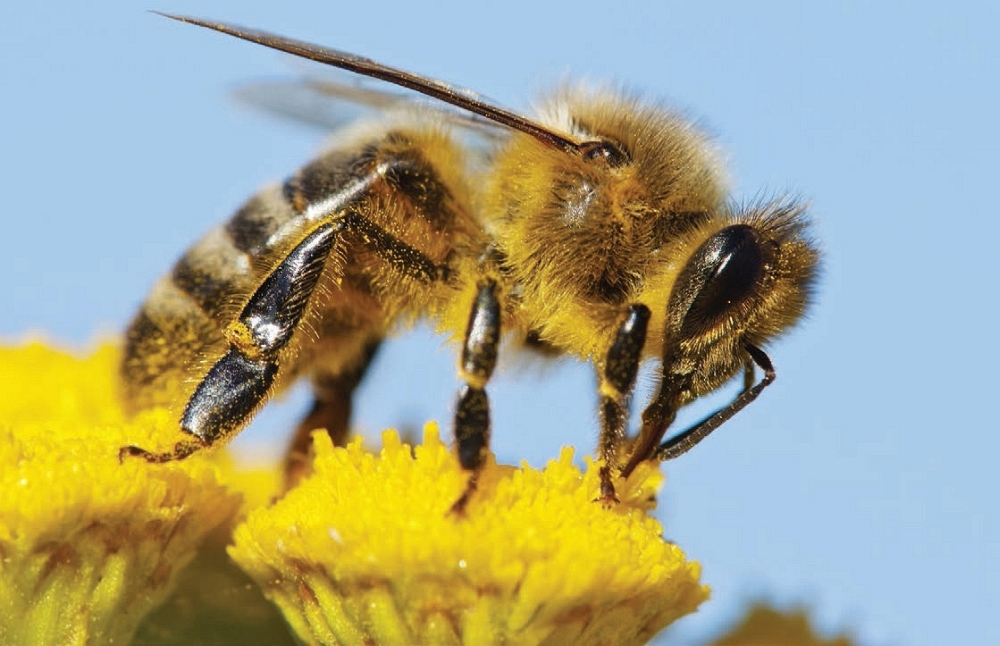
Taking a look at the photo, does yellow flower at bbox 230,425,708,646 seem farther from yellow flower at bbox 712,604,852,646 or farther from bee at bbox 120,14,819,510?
yellow flower at bbox 712,604,852,646

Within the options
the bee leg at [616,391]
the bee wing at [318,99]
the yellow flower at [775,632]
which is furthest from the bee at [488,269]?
the yellow flower at [775,632]

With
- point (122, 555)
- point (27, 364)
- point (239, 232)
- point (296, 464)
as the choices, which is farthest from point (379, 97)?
point (122, 555)

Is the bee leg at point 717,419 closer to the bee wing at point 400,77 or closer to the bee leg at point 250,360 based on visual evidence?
the bee wing at point 400,77

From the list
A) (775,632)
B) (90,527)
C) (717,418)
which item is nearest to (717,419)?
(717,418)

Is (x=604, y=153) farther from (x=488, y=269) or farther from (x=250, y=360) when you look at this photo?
(x=250, y=360)

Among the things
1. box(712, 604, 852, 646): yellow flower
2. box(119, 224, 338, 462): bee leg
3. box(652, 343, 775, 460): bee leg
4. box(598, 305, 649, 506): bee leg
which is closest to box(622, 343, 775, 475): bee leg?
box(652, 343, 775, 460): bee leg
